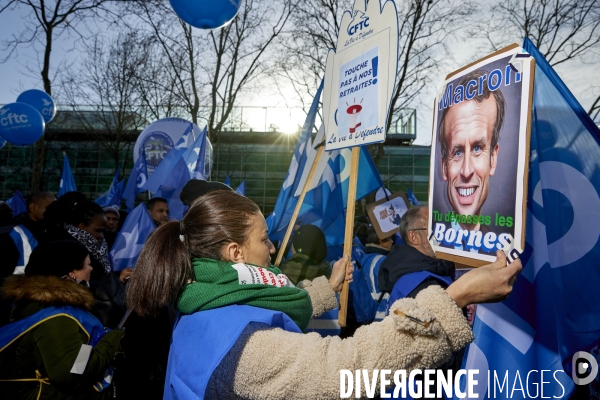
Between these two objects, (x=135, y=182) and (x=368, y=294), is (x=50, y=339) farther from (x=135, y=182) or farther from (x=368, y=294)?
(x=135, y=182)

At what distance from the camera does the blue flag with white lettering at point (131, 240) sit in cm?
430

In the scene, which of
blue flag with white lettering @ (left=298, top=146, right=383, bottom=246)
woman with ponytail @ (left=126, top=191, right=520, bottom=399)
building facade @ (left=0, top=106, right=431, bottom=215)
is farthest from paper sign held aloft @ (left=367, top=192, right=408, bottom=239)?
building facade @ (left=0, top=106, right=431, bottom=215)

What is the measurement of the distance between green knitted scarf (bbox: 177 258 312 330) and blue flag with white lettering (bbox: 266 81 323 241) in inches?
93.6

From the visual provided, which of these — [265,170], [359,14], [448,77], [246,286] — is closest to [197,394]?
[246,286]

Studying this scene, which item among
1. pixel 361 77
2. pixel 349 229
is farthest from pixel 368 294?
pixel 361 77

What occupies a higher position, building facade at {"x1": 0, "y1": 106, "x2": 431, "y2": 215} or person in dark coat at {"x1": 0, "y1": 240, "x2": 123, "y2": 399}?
building facade at {"x1": 0, "y1": 106, "x2": 431, "y2": 215}

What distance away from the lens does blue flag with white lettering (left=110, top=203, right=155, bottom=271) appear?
4297 millimetres

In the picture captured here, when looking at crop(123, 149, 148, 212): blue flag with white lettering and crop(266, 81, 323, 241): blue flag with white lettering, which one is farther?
crop(123, 149, 148, 212): blue flag with white lettering

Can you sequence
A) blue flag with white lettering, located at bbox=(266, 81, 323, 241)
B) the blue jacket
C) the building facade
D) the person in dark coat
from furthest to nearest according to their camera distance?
the building facade → blue flag with white lettering, located at bbox=(266, 81, 323, 241) → the blue jacket → the person in dark coat

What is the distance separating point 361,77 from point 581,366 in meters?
1.91

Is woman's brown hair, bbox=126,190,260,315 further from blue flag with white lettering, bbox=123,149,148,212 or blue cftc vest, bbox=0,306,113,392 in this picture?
blue flag with white lettering, bbox=123,149,148,212

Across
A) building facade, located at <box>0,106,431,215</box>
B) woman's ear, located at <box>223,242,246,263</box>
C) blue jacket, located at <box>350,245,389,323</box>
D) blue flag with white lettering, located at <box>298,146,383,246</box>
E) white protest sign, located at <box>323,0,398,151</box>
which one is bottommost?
blue jacket, located at <box>350,245,389,323</box>

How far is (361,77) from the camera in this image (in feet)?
9.17

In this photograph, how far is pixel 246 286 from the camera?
133cm
